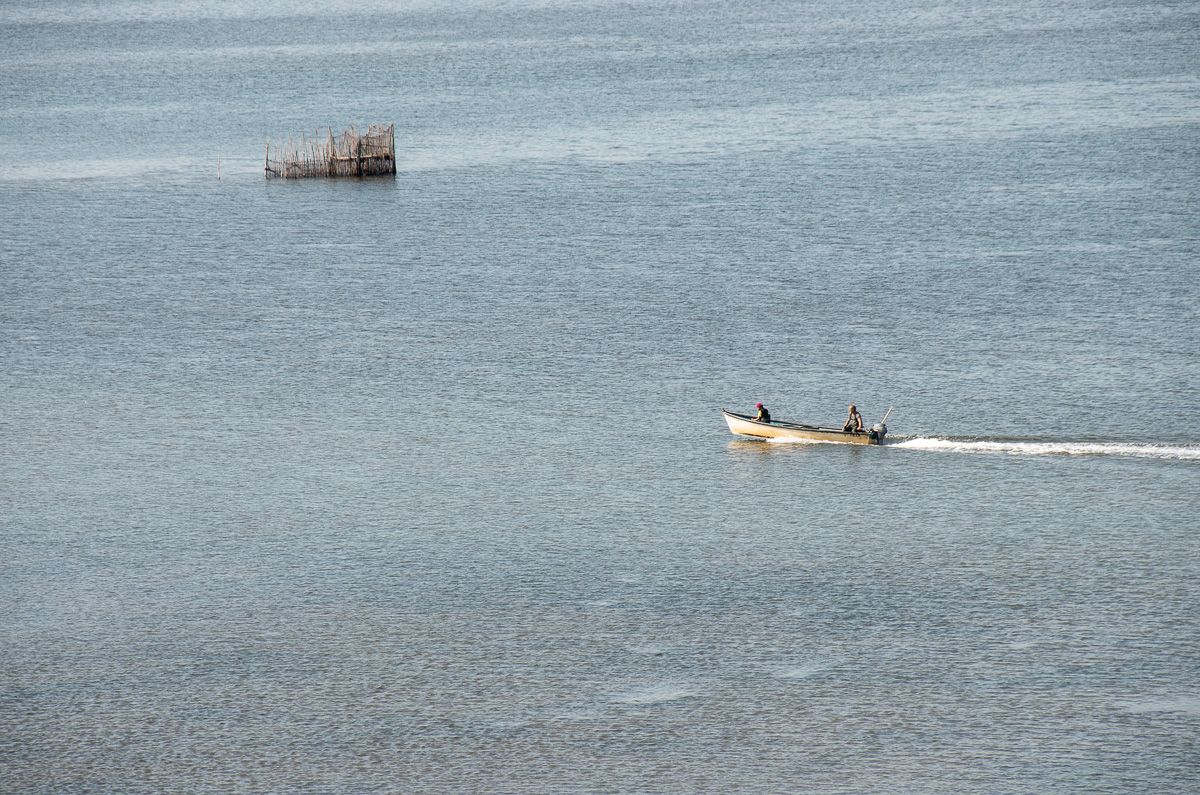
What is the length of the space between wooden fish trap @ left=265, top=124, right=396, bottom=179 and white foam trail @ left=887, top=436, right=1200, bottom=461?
272ft

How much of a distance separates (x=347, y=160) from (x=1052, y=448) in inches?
3671

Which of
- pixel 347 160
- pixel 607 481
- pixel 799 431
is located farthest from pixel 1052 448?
pixel 347 160

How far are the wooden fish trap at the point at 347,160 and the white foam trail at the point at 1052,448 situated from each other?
83056 millimetres

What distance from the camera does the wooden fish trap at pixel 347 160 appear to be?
151 m

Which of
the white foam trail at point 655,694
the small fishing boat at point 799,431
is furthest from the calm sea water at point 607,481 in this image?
the small fishing boat at point 799,431

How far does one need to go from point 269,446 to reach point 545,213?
5601 centimetres

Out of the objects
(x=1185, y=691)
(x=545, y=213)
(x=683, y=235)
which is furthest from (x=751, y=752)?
(x=545, y=213)

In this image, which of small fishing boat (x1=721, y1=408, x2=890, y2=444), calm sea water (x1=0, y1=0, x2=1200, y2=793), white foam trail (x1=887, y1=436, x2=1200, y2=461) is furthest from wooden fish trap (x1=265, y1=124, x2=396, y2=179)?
white foam trail (x1=887, y1=436, x2=1200, y2=461)

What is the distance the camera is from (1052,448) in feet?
254

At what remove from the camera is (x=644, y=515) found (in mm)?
72375

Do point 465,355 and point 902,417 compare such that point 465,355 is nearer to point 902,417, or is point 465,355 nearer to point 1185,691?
point 902,417

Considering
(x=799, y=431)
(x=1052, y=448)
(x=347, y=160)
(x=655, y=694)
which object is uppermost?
(x=347, y=160)

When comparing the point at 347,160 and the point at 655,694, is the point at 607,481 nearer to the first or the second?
the point at 655,694

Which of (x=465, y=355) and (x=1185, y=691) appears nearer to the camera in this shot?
(x=1185, y=691)
